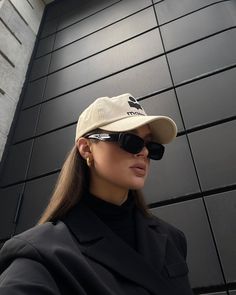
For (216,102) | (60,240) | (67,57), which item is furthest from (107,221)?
(67,57)

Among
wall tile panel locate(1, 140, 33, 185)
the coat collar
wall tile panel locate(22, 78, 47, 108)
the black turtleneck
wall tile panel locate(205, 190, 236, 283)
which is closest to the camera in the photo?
the coat collar

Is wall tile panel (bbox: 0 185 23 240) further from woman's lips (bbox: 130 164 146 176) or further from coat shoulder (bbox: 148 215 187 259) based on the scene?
woman's lips (bbox: 130 164 146 176)

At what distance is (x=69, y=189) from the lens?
44.3 inches

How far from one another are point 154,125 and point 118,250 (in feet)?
1.86

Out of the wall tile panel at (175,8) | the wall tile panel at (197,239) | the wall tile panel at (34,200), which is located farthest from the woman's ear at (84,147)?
the wall tile panel at (175,8)

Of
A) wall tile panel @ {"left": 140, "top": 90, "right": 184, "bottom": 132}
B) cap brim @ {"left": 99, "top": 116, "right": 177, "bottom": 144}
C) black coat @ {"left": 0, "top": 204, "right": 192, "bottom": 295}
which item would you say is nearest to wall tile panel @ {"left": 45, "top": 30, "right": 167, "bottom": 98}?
wall tile panel @ {"left": 140, "top": 90, "right": 184, "bottom": 132}

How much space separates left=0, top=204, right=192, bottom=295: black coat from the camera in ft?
2.37

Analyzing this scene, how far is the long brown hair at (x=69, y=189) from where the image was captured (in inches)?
42.2

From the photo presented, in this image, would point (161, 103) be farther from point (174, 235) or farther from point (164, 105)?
point (174, 235)

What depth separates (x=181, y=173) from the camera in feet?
6.53

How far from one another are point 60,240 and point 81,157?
1.48 ft

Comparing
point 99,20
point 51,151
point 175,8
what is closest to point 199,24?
point 175,8

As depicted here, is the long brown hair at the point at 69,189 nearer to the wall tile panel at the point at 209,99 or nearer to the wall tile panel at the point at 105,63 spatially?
the wall tile panel at the point at 209,99

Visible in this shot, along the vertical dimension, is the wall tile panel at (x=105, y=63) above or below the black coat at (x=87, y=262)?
below
